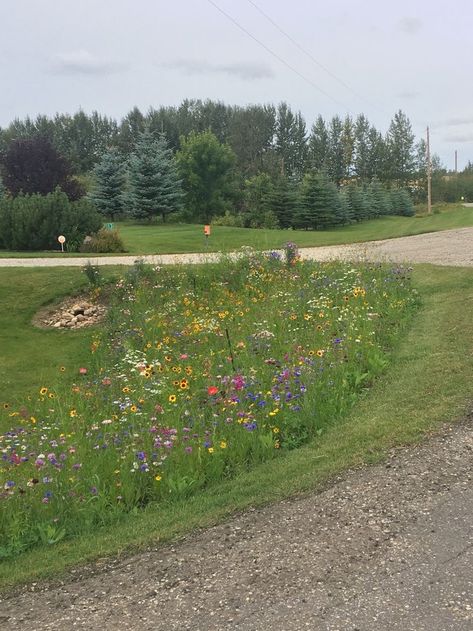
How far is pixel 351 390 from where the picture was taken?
17.6 feet

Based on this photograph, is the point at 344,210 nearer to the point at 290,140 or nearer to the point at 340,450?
the point at 290,140

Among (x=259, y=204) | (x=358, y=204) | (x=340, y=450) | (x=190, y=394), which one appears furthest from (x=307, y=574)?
(x=358, y=204)

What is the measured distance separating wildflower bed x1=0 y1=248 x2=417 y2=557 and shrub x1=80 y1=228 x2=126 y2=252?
913 cm

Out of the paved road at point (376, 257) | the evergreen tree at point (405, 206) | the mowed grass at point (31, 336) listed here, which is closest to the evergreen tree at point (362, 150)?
the evergreen tree at point (405, 206)

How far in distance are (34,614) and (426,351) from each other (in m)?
4.66

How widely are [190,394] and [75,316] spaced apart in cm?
506

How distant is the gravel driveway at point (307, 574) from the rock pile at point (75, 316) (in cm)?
714

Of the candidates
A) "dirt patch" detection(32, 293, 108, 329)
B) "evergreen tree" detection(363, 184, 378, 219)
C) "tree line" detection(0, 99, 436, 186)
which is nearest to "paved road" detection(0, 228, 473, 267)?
"dirt patch" detection(32, 293, 108, 329)

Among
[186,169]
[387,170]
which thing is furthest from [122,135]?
[387,170]

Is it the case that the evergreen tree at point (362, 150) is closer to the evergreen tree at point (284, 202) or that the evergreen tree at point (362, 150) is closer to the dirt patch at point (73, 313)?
the evergreen tree at point (284, 202)

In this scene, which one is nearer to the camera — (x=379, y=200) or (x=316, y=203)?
(x=316, y=203)

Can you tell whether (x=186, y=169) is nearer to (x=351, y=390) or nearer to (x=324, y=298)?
(x=324, y=298)

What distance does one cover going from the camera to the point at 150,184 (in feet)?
117

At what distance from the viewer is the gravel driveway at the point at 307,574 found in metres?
2.39
